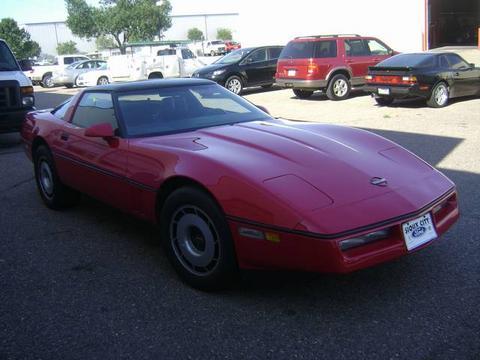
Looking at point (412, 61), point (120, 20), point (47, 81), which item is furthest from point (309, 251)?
point (120, 20)

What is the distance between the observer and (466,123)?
30.6ft

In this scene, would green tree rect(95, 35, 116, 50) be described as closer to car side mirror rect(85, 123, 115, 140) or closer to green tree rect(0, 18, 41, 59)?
green tree rect(0, 18, 41, 59)

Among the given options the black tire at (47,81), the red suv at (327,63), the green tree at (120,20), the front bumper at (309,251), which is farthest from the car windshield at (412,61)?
the green tree at (120,20)

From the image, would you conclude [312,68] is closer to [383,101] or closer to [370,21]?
[383,101]

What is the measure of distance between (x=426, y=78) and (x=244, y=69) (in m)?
6.97

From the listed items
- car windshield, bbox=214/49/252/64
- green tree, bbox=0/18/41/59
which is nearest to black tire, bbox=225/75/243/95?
car windshield, bbox=214/49/252/64

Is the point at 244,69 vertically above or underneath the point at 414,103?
above

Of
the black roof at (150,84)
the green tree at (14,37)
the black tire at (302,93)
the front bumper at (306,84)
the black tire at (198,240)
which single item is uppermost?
the green tree at (14,37)

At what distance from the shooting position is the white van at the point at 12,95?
9180 mm

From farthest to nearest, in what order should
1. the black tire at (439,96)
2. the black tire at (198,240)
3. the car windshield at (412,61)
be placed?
the car windshield at (412,61)
the black tire at (439,96)
the black tire at (198,240)

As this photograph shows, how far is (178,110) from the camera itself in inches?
171

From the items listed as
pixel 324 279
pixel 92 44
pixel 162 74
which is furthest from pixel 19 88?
Result: pixel 92 44

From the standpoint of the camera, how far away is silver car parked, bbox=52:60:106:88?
24578mm

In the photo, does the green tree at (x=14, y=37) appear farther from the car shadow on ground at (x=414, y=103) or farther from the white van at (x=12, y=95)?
the car shadow on ground at (x=414, y=103)
